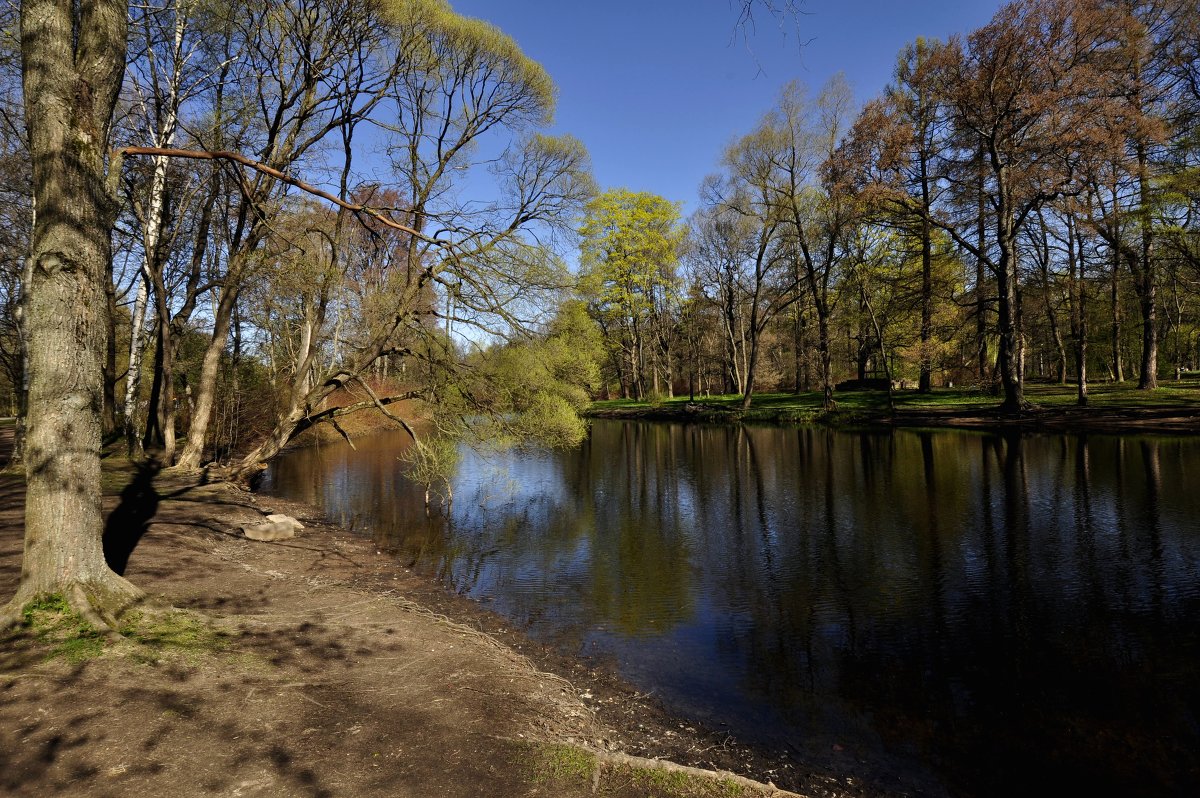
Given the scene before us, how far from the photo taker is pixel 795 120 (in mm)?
31781

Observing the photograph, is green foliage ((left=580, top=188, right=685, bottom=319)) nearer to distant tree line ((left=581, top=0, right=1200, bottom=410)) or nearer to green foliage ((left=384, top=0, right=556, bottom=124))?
distant tree line ((left=581, top=0, right=1200, bottom=410))

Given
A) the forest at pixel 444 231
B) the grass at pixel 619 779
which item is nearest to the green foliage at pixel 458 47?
the forest at pixel 444 231

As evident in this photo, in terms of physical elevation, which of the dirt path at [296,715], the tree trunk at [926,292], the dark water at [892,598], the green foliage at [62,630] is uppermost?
the tree trunk at [926,292]

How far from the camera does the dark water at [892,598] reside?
4969mm

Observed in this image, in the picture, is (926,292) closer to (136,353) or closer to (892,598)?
(892,598)

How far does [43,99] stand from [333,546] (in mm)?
7892

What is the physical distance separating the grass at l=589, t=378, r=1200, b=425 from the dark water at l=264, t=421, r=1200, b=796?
27.0 feet

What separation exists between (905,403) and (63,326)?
3365cm

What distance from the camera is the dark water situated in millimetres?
4969

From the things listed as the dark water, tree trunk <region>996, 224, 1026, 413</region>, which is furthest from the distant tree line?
the dark water

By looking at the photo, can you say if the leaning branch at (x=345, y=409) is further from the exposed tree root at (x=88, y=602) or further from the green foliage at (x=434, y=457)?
the exposed tree root at (x=88, y=602)

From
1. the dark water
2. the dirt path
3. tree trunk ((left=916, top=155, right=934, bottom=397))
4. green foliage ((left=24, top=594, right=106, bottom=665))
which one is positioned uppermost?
tree trunk ((left=916, top=155, right=934, bottom=397))

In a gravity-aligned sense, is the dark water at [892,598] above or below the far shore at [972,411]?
below

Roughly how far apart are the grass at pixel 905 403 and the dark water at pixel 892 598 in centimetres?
823
